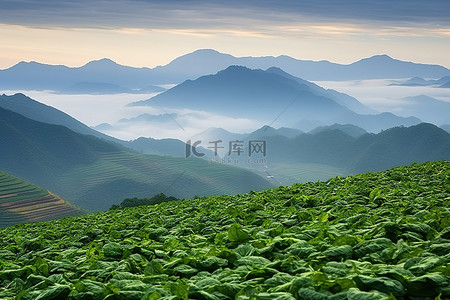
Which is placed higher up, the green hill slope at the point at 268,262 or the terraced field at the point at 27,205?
the green hill slope at the point at 268,262

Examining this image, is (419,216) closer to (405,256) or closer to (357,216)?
(357,216)

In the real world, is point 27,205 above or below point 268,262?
below

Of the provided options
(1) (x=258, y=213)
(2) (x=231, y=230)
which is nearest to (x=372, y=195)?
Answer: (1) (x=258, y=213)

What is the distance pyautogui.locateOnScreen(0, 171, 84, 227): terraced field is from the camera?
152m

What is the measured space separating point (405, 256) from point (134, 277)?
3.06m

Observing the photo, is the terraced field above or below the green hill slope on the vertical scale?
below

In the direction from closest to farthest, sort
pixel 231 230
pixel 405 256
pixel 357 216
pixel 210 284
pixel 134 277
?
pixel 210 284 < pixel 405 256 < pixel 134 277 < pixel 231 230 < pixel 357 216

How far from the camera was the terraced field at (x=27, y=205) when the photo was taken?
151875 mm

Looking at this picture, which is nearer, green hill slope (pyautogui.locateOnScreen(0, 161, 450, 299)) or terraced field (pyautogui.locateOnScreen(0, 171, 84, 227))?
green hill slope (pyautogui.locateOnScreen(0, 161, 450, 299))

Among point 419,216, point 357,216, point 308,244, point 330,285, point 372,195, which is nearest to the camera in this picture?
point 330,285

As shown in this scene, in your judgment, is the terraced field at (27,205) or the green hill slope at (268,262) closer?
the green hill slope at (268,262)

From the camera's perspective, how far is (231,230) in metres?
7.45

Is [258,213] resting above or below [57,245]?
above

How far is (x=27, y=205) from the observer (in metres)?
164
